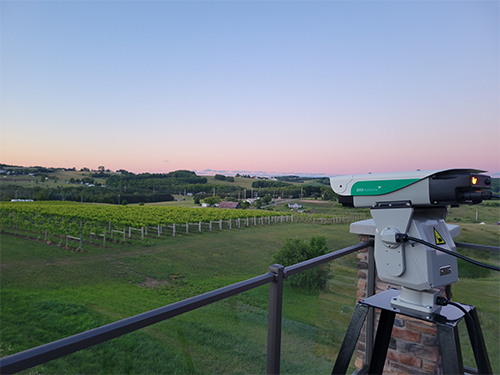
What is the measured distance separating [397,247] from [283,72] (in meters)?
28.5

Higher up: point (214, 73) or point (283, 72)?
point (214, 73)

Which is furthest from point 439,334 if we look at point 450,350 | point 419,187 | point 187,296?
point 187,296

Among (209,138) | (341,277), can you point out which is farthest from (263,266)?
(209,138)

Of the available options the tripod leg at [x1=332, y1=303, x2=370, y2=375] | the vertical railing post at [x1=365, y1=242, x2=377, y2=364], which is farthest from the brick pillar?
the tripod leg at [x1=332, y1=303, x2=370, y2=375]

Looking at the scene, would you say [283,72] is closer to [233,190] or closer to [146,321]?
[233,190]

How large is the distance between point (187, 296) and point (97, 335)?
2357 cm

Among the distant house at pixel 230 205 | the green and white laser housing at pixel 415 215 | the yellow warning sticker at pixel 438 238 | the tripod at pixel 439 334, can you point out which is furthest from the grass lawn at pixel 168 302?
the distant house at pixel 230 205

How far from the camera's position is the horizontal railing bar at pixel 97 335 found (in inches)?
17.2

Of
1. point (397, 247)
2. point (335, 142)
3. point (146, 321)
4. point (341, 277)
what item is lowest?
point (341, 277)

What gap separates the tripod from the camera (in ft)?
2.69

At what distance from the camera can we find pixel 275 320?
100 cm

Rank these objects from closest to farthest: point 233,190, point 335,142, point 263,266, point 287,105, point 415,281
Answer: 1. point 415,281
2. point 335,142
3. point 263,266
4. point 287,105
5. point 233,190

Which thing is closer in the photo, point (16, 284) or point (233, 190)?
point (16, 284)

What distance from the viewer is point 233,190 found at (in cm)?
4247
